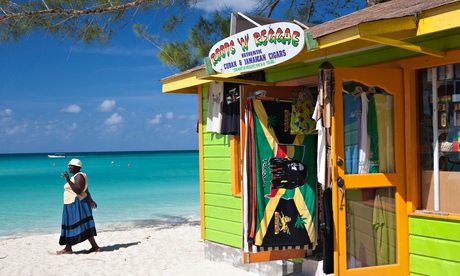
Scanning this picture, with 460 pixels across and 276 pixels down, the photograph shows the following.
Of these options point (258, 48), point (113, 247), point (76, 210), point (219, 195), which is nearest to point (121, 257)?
point (76, 210)

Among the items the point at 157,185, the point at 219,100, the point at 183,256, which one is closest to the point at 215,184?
the point at 219,100

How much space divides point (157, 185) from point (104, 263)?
2514cm

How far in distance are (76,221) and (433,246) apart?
18.9ft

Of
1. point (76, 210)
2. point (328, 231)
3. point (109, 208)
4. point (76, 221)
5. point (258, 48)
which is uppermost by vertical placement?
point (258, 48)

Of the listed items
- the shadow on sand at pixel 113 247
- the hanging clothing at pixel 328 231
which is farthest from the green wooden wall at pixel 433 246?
the shadow on sand at pixel 113 247

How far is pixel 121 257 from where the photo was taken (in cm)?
895

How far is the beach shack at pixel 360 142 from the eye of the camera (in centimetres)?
454

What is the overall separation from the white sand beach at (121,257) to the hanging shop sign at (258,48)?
2.88m

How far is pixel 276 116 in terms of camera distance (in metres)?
5.70

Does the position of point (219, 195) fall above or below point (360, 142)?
below

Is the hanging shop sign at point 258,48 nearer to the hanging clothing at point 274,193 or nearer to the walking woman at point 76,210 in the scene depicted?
the hanging clothing at point 274,193

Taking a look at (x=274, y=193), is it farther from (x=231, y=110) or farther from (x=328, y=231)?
(x=231, y=110)

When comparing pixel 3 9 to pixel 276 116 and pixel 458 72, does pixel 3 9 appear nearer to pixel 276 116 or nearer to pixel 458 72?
pixel 276 116

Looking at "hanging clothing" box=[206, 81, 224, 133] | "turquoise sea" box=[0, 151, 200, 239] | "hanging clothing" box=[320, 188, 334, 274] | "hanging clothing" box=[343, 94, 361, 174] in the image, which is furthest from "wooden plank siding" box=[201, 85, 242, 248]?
"turquoise sea" box=[0, 151, 200, 239]
